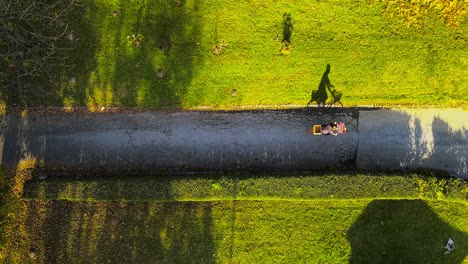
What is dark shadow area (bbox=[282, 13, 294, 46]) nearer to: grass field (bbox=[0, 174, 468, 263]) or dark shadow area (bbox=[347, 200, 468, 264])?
grass field (bbox=[0, 174, 468, 263])

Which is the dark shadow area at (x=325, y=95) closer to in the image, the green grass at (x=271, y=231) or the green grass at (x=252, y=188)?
the green grass at (x=252, y=188)

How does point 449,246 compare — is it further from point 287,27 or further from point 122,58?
point 122,58

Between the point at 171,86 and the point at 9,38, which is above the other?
the point at 9,38

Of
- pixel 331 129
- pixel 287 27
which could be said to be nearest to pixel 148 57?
pixel 287 27

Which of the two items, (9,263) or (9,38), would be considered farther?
(9,263)

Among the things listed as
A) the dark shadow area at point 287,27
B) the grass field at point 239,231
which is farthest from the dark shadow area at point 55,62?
the dark shadow area at point 287,27

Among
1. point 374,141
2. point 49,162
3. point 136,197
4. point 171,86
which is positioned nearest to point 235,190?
point 136,197

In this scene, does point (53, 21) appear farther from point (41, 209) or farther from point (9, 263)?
point (9, 263)

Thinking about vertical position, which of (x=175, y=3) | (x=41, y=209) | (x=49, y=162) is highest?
(x=175, y=3)
